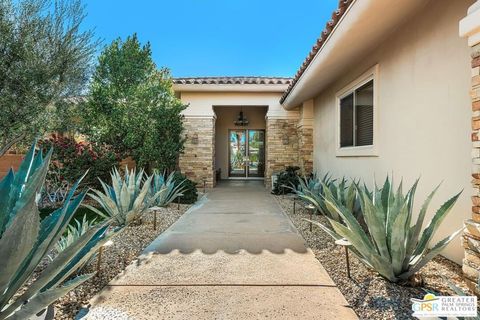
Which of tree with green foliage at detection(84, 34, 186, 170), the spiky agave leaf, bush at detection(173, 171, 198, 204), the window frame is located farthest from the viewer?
tree with green foliage at detection(84, 34, 186, 170)

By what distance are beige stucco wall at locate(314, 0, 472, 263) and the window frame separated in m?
0.09

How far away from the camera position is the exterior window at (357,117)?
5820mm

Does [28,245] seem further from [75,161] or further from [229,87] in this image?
[229,87]

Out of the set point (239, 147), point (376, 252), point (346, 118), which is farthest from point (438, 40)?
point (239, 147)

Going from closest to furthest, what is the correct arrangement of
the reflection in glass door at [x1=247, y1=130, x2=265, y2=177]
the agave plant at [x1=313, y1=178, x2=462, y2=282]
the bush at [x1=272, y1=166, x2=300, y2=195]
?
the agave plant at [x1=313, y1=178, x2=462, y2=282]
the bush at [x1=272, y1=166, x2=300, y2=195]
the reflection in glass door at [x1=247, y1=130, x2=265, y2=177]

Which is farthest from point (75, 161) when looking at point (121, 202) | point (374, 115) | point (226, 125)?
point (226, 125)

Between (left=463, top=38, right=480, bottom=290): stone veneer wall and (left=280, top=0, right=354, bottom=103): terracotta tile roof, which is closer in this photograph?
(left=463, top=38, right=480, bottom=290): stone veneer wall

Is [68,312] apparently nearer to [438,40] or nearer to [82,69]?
[438,40]

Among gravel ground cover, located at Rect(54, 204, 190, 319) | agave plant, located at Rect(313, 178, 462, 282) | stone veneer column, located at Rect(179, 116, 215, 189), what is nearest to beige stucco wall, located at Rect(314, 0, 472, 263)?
agave plant, located at Rect(313, 178, 462, 282)

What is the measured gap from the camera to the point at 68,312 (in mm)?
2332

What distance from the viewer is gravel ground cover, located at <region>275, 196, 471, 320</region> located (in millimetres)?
2320

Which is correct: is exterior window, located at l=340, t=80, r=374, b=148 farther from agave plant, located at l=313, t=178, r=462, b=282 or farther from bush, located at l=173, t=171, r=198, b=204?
bush, located at l=173, t=171, r=198, b=204

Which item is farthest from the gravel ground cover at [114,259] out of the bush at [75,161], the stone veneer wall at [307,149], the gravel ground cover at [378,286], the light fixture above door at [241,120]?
the light fixture above door at [241,120]

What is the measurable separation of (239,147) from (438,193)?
11.2m
